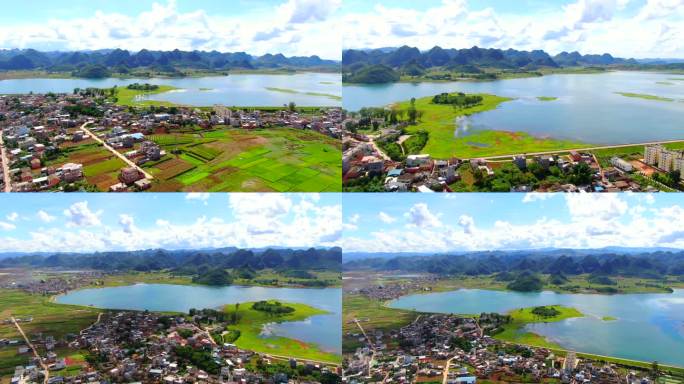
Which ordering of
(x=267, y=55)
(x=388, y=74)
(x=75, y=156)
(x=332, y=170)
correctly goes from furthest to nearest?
(x=267, y=55) → (x=388, y=74) → (x=332, y=170) → (x=75, y=156)

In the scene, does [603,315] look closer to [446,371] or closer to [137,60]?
[446,371]

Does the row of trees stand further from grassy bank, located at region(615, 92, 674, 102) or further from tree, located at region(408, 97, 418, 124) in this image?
grassy bank, located at region(615, 92, 674, 102)

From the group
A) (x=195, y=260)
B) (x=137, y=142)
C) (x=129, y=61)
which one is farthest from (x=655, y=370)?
(x=129, y=61)

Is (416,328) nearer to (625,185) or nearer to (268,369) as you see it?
(268,369)

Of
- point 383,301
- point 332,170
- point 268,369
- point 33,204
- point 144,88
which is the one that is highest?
point 144,88

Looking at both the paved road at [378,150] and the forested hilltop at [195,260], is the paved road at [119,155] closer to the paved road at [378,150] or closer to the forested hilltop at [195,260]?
the forested hilltop at [195,260]

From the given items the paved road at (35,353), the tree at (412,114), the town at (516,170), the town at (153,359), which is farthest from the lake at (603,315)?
the paved road at (35,353)

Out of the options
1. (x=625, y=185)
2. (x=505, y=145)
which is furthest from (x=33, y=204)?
(x=625, y=185)
